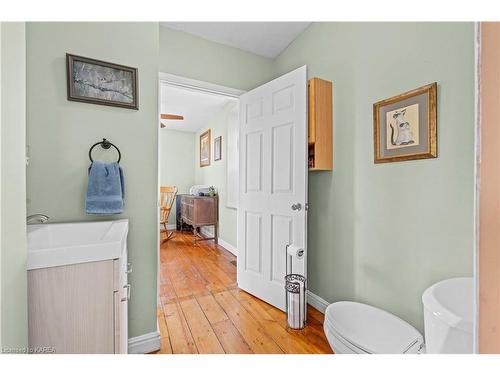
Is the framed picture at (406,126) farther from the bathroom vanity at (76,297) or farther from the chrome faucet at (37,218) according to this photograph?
the chrome faucet at (37,218)

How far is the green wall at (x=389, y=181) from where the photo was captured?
109 centimetres

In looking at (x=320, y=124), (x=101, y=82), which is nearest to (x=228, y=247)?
(x=320, y=124)

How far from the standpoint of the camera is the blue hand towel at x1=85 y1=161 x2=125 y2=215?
48.2 inches

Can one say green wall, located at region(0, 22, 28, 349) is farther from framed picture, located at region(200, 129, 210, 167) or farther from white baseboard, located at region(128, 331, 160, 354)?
framed picture, located at region(200, 129, 210, 167)

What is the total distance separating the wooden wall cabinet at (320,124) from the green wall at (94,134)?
1099 millimetres

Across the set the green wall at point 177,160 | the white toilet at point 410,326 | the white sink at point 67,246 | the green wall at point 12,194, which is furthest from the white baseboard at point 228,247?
the green wall at point 12,194

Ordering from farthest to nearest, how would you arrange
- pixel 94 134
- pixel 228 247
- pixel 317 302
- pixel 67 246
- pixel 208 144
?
pixel 208 144
pixel 228 247
pixel 317 302
pixel 94 134
pixel 67 246

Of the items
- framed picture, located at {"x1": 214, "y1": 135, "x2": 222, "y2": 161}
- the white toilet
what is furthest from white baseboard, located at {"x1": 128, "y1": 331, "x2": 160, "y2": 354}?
framed picture, located at {"x1": 214, "y1": 135, "x2": 222, "y2": 161}

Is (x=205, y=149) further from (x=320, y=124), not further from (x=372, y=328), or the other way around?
(x=372, y=328)

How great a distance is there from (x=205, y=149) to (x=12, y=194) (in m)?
4.15

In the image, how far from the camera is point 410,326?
122cm
